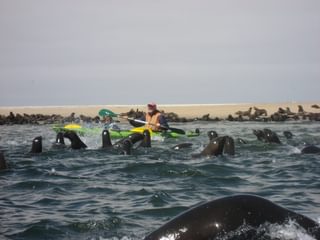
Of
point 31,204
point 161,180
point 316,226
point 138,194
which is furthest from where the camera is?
point 161,180

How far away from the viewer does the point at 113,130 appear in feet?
80.3

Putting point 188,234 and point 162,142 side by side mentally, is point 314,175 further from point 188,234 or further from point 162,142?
point 162,142

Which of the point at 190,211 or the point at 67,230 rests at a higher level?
the point at 190,211

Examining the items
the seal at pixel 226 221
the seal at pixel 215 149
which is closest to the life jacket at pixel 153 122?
the seal at pixel 215 149

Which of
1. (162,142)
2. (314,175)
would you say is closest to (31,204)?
(314,175)

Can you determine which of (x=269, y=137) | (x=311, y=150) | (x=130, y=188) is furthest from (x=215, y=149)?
(x=269, y=137)

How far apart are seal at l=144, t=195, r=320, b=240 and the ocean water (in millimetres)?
172

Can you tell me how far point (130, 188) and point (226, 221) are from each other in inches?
194

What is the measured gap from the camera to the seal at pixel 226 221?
6.19 m

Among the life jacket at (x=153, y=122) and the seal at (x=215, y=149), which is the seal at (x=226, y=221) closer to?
the seal at (x=215, y=149)

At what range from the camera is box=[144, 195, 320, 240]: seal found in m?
6.19

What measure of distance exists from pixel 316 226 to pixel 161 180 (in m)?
5.76

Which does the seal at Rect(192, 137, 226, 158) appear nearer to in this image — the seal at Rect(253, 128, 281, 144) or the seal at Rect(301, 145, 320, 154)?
the seal at Rect(301, 145, 320, 154)

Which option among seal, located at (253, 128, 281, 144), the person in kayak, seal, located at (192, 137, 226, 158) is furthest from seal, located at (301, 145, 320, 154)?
the person in kayak
